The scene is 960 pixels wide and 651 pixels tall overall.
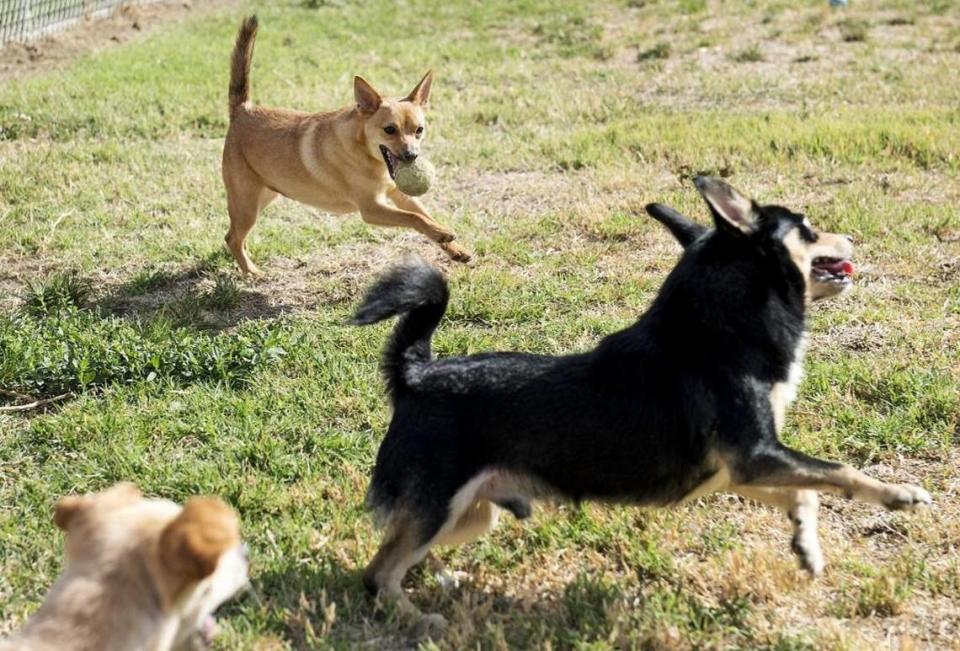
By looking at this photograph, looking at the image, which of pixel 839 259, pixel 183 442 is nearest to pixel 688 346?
pixel 839 259

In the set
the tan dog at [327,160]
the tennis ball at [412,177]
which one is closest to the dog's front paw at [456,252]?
the tan dog at [327,160]

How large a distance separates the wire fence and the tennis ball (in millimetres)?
7534

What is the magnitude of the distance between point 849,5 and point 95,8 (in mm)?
10006

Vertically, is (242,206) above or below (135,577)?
below

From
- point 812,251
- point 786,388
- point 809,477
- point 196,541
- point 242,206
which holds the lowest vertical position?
point 242,206

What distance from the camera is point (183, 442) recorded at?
4.73 meters

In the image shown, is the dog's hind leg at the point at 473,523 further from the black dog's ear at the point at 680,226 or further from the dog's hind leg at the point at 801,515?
the black dog's ear at the point at 680,226

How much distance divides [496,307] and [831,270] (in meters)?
2.43

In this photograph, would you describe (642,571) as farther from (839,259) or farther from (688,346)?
(839,259)

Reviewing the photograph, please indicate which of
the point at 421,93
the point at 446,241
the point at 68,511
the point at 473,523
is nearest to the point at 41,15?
the point at 421,93

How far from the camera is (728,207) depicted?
3678 millimetres

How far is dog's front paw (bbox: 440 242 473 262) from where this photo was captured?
21.8 feet

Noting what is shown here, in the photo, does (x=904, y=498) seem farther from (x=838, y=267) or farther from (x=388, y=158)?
(x=388, y=158)

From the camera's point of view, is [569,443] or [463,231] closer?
[569,443]
